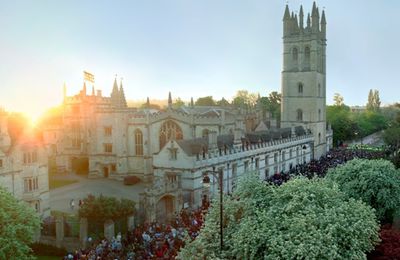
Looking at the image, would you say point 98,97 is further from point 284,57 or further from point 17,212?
point 17,212

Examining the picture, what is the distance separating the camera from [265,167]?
2058 inches

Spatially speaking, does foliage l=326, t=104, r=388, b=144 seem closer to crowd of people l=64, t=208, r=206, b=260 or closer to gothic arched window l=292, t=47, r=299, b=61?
gothic arched window l=292, t=47, r=299, b=61

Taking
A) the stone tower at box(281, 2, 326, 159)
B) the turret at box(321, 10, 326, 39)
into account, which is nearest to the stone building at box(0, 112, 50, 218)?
the stone tower at box(281, 2, 326, 159)

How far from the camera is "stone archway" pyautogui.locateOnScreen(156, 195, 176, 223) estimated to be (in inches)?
1307

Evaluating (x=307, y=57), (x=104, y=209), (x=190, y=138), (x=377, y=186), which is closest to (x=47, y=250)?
(x=104, y=209)

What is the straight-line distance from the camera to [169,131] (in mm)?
A: 51969

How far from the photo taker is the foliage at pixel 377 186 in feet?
96.5

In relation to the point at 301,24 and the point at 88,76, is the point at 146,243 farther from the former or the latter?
the point at 301,24

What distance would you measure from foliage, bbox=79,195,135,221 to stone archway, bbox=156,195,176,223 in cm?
311

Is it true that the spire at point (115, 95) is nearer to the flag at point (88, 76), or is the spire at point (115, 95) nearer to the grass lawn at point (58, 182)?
the flag at point (88, 76)

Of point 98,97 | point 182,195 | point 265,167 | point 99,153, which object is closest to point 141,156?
point 99,153

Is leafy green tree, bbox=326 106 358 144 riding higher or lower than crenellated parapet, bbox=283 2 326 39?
lower

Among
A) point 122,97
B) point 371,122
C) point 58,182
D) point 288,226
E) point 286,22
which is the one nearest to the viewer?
point 288,226

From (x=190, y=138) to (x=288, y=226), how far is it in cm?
3362
